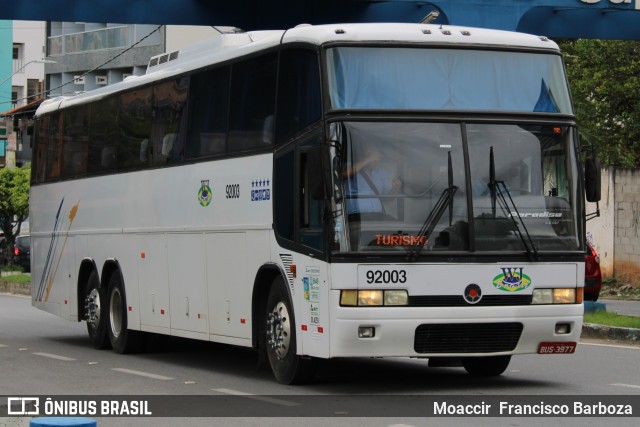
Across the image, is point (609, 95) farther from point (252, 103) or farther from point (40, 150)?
point (252, 103)

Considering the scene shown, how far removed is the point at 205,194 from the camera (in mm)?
15203

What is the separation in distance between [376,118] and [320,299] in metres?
1.67

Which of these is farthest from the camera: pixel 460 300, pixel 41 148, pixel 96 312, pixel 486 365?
pixel 41 148

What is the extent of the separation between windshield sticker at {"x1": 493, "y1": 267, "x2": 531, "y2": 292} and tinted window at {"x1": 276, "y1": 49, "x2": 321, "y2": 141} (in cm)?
217

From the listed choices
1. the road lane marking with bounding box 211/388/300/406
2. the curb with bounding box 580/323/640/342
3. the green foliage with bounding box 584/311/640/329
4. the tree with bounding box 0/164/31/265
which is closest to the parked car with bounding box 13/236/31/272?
the tree with bounding box 0/164/31/265

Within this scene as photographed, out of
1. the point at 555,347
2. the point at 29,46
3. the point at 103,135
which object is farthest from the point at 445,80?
the point at 29,46

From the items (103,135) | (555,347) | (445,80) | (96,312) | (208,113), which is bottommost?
(96,312)

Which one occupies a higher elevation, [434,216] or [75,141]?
[75,141]

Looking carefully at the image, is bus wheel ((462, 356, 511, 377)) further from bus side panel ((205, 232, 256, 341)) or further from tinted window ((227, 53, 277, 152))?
tinted window ((227, 53, 277, 152))

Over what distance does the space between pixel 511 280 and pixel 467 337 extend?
2.15ft

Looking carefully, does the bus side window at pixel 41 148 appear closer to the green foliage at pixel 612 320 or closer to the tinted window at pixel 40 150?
the tinted window at pixel 40 150

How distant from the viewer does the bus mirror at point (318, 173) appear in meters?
12.0

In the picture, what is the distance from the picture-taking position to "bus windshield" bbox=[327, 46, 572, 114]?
488 inches

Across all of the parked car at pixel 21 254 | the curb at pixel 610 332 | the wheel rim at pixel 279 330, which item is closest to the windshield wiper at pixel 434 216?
the wheel rim at pixel 279 330
